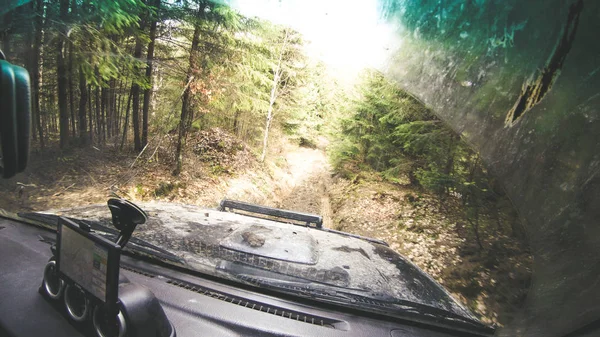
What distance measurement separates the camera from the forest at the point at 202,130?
476cm

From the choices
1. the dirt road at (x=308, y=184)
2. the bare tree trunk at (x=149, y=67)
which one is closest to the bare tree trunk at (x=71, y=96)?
the bare tree trunk at (x=149, y=67)

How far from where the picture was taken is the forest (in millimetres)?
4762

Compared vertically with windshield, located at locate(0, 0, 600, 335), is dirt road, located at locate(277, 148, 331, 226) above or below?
below

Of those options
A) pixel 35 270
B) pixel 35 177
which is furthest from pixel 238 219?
pixel 35 177

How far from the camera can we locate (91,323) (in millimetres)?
1237

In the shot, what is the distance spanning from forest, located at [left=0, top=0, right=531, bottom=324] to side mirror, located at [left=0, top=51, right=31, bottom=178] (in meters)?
2.40

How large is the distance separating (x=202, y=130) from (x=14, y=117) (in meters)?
11.8

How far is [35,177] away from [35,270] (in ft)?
17.4

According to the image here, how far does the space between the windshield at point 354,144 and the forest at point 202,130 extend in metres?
0.05

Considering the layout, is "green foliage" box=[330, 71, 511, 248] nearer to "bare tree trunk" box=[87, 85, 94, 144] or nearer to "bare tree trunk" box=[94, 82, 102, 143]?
"bare tree trunk" box=[87, 85, 94, 144]

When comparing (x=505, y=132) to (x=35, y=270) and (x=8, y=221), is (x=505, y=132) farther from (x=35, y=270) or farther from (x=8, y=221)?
(x=8, y=221)

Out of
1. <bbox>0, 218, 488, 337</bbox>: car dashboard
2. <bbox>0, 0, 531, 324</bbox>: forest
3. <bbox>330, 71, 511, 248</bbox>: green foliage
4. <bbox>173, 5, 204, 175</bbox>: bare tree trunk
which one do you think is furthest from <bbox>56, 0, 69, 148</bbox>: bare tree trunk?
<bbox>330, 71, 511, 248</bbox>: green foliage

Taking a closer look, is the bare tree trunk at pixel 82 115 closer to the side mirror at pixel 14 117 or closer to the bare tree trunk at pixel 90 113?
the bare tree trunk at pixel 90 113

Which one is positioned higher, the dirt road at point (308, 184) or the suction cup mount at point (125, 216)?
the suction cup mount at point (125, 216)
